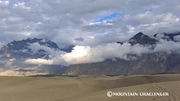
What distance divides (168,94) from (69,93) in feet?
51.0

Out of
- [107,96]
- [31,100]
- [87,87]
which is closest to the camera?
[107,96]

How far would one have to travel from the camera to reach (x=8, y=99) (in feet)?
89.0

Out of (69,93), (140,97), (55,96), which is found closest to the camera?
(140,97)

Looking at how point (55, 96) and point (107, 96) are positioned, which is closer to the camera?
point (107, 96)

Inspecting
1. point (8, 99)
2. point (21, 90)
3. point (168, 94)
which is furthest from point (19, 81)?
point (168, 94)

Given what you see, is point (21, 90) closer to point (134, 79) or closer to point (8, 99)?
point (8, 99)

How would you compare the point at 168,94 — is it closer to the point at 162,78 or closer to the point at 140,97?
the point at 140,97

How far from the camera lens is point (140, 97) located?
1967 cm

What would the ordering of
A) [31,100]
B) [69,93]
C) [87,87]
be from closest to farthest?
[31,100], [69,93], [87,87]

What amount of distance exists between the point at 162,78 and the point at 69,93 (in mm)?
18619

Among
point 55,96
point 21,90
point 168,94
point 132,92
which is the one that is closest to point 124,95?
point 132,92

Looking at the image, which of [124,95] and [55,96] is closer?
[124,95]

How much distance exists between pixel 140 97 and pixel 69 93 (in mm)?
13948

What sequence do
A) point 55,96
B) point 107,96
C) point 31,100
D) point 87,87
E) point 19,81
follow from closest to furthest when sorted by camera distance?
point 107,96
point 31,100
point 55,96
point 87,87
point 19,81
